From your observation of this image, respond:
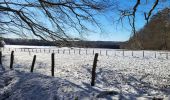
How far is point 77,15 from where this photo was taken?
51.0 ft

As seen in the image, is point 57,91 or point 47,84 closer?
point 57,91

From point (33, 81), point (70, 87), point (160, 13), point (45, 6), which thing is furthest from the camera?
point (45, 6)

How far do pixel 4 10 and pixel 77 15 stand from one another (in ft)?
10.8

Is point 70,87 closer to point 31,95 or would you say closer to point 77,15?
point 31,95

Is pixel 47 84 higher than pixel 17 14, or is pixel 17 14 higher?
pixel 17 14

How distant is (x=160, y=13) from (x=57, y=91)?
5719 mm

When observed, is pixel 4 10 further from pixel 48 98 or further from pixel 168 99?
pixel 168 99

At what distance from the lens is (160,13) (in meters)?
14.0

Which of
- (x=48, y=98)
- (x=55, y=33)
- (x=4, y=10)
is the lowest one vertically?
(x=48, y=98)

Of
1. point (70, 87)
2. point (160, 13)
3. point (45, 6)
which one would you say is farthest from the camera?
point (45, 6)

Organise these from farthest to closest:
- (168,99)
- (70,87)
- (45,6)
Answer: (45,6), (70,87), (168,99)

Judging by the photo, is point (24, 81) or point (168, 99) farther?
point (24, 81)

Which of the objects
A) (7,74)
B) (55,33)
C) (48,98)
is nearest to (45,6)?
(55,33)

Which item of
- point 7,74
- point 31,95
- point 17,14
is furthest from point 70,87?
point 17,14
